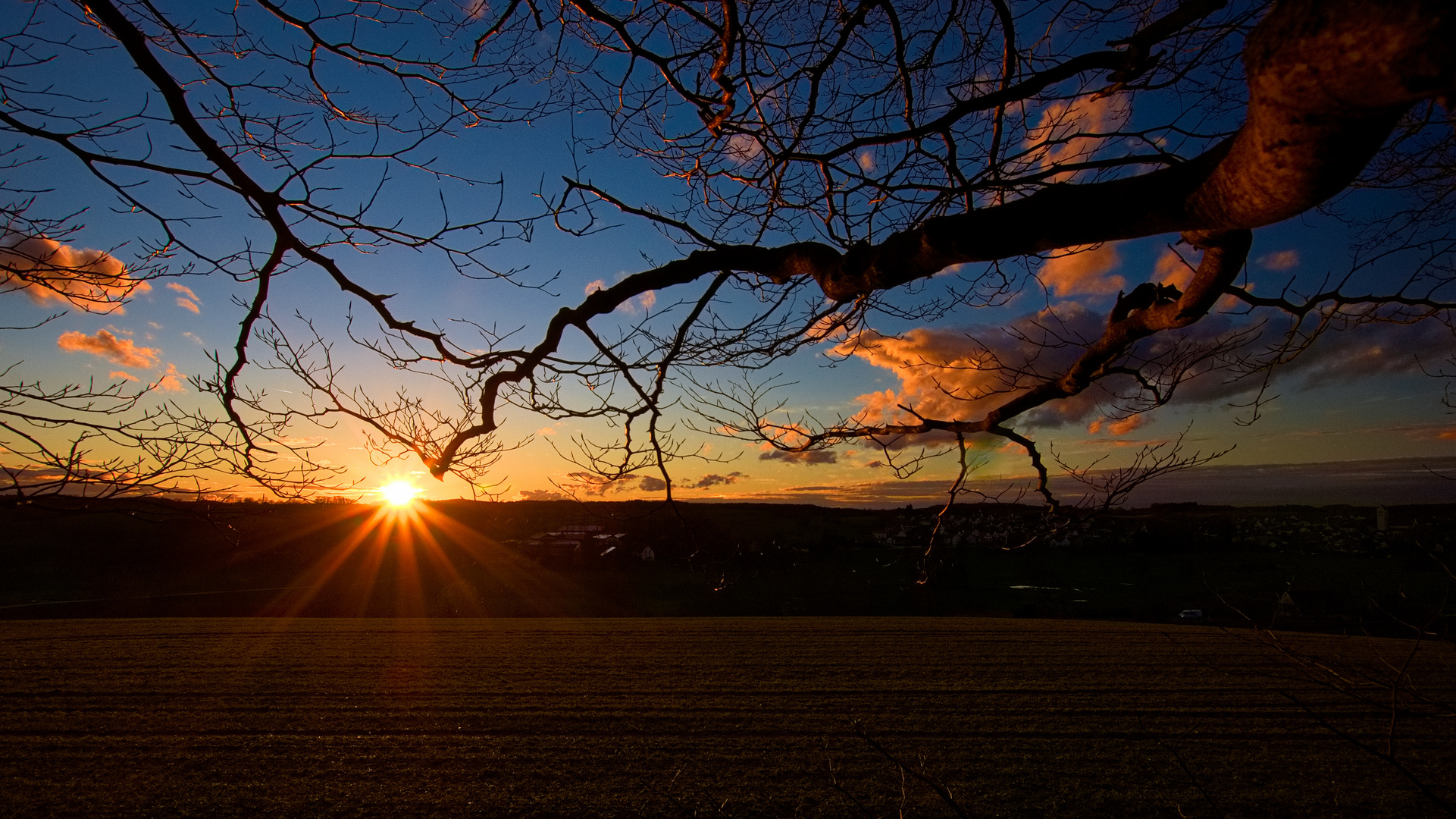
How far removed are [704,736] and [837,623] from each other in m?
19.2

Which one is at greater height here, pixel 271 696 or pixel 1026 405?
pixel 1026 405

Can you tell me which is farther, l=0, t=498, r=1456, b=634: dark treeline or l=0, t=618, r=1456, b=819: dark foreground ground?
l=0, t=498, r=1456, b=634: dark treeline

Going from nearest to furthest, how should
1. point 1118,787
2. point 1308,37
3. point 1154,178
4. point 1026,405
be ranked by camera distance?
point 1308,37 < point 1154,178 < point 1026,405 < point 1118,787

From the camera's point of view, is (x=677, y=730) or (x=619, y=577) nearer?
(x=677, y=730)

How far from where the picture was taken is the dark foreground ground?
49.4 ft

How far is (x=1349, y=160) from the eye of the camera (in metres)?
1.06

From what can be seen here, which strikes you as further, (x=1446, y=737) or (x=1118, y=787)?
(x=1446, y=737)

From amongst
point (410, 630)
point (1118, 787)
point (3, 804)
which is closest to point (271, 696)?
point (3, 804)

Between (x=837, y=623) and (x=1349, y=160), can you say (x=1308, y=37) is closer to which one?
(x=1349, y=160)

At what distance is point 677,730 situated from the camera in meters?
19.9

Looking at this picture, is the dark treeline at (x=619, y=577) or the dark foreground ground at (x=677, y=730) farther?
the dark treeline at (x=619, y=577)

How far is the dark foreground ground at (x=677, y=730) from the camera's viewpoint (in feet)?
49.4

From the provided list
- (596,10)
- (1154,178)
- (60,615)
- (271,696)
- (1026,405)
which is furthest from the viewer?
(60,615)

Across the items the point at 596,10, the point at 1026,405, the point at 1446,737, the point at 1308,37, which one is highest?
the point at 596,10
